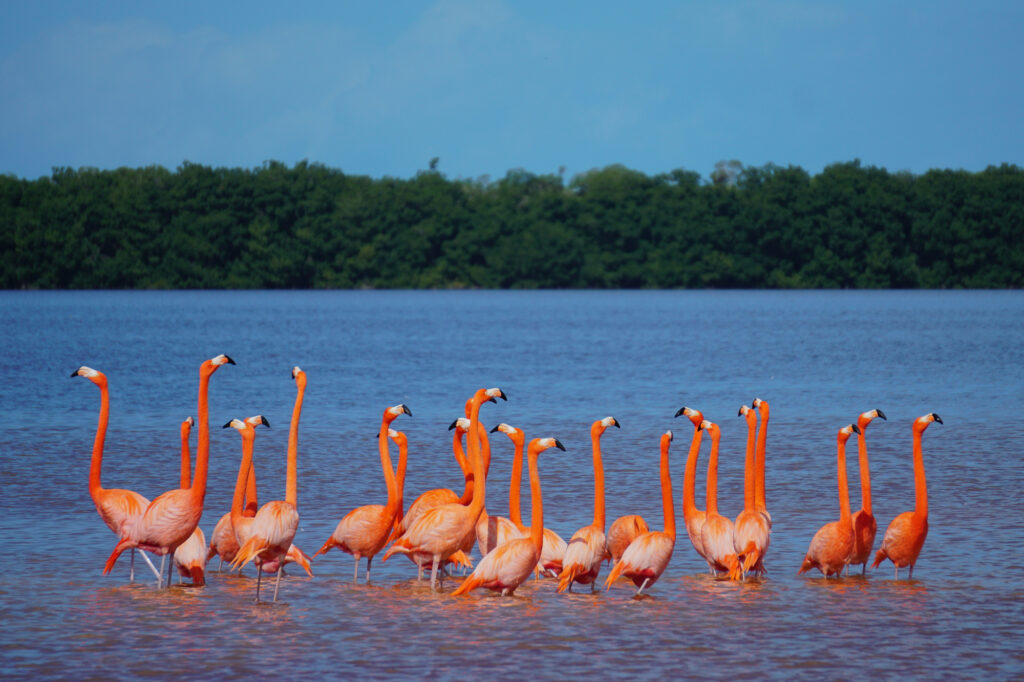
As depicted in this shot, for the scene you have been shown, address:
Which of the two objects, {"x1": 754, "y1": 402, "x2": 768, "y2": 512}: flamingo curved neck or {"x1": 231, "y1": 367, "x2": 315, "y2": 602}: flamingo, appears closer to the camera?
{"x1": 231, "y1": 367, "x2": 315, "y2": 602}: flamingo

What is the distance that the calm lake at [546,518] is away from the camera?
31.5ft

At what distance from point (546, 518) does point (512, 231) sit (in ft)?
455

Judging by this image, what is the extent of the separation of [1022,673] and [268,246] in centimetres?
13865

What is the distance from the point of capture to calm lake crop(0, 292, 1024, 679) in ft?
31.5

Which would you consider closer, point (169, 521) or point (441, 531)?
point (169, 521)

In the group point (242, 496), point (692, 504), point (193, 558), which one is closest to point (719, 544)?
point (692, 504)

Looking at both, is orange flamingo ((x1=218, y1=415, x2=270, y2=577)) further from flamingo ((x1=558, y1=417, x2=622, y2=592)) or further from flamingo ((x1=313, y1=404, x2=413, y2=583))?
flamingo ((x1=558, y1=417, x2=622, y2=592))

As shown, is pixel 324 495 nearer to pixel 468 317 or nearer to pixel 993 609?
pixel 993 609

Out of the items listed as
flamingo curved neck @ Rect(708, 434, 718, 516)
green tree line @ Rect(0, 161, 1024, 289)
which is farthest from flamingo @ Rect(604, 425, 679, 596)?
green tree line @ Rect(0, 161, 1024, 289)

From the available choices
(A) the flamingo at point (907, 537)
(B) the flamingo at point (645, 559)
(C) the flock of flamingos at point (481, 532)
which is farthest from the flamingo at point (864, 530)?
(B) the flamingo at point (645, 559)

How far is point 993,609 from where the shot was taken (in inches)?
422

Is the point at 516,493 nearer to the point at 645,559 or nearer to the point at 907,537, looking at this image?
the point at 645,559

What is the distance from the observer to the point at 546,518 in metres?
15.0

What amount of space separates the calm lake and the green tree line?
325ft
